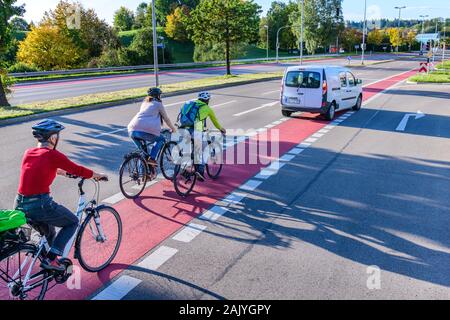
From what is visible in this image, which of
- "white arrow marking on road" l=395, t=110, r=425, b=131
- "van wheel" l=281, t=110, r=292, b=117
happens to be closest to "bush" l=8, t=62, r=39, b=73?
"van wheel" l=281, t=110, r=292, b=117

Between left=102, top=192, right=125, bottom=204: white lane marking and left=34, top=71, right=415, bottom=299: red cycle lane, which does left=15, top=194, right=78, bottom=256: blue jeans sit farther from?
left=102, top=192, right=125, bottom=204: white lane marking

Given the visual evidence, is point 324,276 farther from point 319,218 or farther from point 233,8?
point 233,8

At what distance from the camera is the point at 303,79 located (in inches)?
542

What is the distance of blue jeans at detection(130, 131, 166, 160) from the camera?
6.90 m

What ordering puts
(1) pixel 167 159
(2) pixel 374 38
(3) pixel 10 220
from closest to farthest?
1. (3) pixel 10 220
2. (1) pixel 167 159
3. (2) pixel 374 38

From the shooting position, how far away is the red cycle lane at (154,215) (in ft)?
14.3

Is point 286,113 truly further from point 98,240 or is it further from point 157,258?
point 98,240

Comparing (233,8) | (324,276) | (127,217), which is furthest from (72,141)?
(233,8)

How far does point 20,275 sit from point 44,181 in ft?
2.91

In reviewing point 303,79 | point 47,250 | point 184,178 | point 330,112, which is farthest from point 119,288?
point 330,112

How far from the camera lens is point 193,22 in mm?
32344

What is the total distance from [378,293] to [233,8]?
30370mm

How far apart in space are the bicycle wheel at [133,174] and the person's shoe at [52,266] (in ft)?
9.21

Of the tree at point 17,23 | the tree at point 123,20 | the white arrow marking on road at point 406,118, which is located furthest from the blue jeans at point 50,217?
the tree at point 123,20
